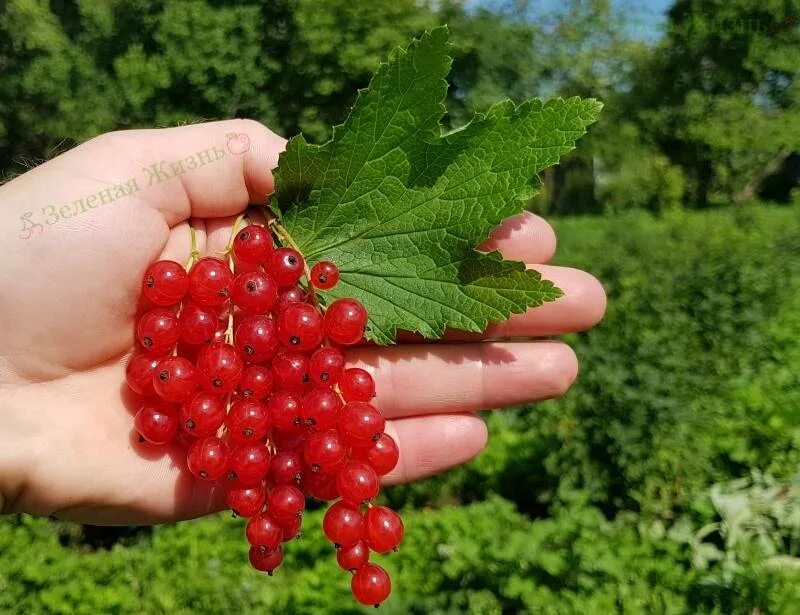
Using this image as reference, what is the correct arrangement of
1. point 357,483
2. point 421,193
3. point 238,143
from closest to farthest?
point 357,483, point 421,193, point 238,143

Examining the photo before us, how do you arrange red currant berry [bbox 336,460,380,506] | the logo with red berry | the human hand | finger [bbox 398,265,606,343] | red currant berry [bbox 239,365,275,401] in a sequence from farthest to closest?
1. finger [bbox 398,265,606,343]
2. the logo with red berry
3. the human hand
4. red currant berry [bbox 239,365,275,401]
5. red currant berry [bbox 336,460,380,506]

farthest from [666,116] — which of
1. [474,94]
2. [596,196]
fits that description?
[474,94]

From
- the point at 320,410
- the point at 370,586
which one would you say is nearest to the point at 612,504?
the point at 370,586

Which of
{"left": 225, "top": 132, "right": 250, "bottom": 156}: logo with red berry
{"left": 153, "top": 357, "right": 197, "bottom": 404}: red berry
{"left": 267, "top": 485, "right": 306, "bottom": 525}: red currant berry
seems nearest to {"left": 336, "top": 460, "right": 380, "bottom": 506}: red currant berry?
{"left": 267, "top": 485, "right": 306, "bottom": 525}: red currant berry

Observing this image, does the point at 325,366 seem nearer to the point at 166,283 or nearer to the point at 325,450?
the point at 325,450

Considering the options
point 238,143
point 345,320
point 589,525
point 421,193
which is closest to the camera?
point 345,320

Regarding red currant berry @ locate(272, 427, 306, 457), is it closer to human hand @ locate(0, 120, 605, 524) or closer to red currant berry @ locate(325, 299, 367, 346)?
red currant berry @ locate(325, 299, 367, 346)
